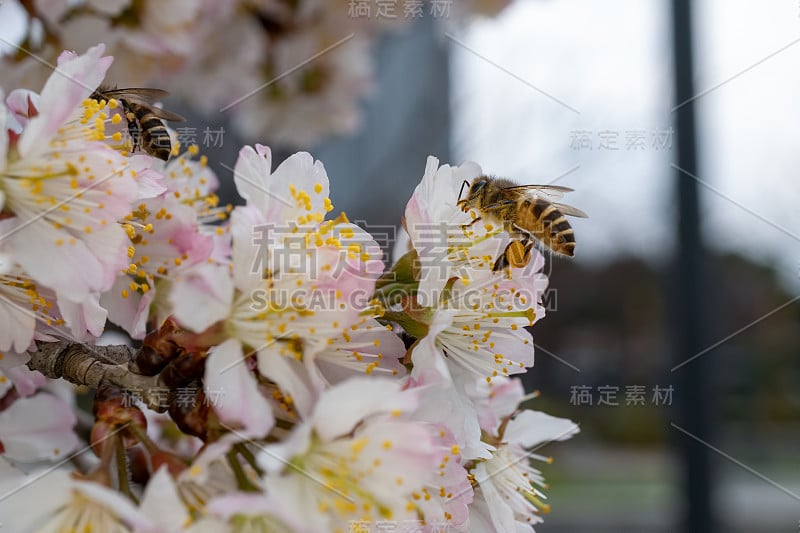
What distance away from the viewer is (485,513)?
16.9 inches

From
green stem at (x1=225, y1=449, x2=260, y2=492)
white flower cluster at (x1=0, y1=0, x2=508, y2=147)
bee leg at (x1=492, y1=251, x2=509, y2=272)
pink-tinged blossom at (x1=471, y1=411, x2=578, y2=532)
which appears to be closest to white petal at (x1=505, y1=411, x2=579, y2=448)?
pink-tinged blossom at (x1=471, y1=411, x2=578, y2=532)

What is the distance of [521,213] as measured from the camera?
20.8 inches

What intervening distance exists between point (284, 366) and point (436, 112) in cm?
203

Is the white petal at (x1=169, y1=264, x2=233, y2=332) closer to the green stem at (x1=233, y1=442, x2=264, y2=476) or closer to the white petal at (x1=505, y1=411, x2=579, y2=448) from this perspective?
the green stem at (x1=233, y1=442, x2=264, y2=476)

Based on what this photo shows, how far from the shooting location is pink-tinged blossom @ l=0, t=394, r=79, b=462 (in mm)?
462

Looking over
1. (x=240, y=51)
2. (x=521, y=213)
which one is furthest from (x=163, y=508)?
(x=240, y=51)

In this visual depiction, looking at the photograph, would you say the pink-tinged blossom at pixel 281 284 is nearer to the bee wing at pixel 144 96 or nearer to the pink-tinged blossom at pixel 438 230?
the pink-tinged blossom at pixel 438 230

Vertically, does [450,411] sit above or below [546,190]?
below

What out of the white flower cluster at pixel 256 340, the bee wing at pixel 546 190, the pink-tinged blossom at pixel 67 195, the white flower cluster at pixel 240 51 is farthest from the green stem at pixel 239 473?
the white flower cluster at pixel 240 51

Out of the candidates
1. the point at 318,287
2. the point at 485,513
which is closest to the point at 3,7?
the point at 318,287

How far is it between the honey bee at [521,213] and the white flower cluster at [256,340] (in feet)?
0.03

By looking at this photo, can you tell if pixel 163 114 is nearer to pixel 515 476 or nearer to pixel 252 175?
pixel 252 175

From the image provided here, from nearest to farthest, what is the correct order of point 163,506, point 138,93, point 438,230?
point 163,506
point 438,230
point 138,93

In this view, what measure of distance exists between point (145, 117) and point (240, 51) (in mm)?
640
